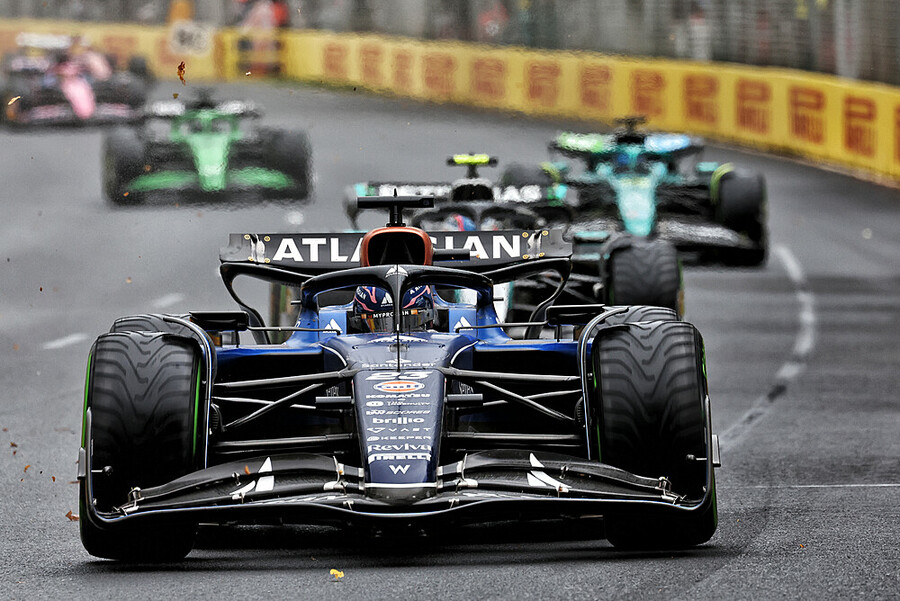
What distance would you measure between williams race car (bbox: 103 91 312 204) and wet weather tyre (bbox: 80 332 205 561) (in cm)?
1908

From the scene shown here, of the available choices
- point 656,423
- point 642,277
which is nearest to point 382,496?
point 656,423

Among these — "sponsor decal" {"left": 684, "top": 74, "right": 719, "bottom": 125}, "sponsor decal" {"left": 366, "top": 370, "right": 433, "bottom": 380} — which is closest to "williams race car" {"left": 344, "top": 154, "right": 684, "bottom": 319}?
"sponsor decal" {"left": 366, "top": 370, "right": 433, "bottom": 380}

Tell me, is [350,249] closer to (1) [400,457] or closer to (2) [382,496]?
(1) [400,457]

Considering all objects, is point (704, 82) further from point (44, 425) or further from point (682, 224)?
point (44, 425)

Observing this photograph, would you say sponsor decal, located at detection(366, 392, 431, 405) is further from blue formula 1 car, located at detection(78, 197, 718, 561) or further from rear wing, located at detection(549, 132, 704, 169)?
rear wing, located at detection(549, 132, 704, 169)

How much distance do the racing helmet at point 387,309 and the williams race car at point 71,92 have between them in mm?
29931

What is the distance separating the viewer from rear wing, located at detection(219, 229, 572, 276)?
37.2 feet

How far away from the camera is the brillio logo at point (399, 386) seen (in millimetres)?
8789

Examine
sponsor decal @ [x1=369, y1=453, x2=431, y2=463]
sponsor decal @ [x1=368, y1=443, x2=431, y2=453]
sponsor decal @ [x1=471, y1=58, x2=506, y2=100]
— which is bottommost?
sponsor decal @ [x1=471, y1=58, x2=506, y2=100]

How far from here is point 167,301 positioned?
21.4m

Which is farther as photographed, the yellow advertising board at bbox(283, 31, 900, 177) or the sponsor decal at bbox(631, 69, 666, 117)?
the sponsor decal at bbox(631, 69, 666, 117)

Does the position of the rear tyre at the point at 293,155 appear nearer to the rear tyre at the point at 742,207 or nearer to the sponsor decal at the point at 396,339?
the rear tyre at the point at 742,207

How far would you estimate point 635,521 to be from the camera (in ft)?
28.5

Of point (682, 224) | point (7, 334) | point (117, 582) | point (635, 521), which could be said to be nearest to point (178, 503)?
point (117, 582)
